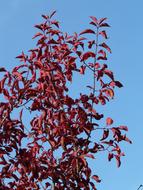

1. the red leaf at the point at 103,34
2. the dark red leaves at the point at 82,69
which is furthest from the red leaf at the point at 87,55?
the red leaf at the point at 103,34

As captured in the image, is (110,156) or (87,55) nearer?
(110,156)

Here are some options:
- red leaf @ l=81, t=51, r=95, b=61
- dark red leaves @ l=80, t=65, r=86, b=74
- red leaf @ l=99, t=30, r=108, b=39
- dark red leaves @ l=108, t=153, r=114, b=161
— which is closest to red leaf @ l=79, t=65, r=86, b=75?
dark red leaves @ l=80, t=65, r=86, b=74

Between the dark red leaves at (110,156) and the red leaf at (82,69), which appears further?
the red leaf at (82,69)

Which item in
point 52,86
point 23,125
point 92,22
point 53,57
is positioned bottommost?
point 23,125

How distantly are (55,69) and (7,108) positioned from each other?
2.55 ft

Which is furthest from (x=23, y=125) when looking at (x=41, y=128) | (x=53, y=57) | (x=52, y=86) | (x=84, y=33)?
(x=84, y=33)

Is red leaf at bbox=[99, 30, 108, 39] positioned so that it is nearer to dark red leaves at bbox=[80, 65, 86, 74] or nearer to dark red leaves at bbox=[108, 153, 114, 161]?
dark red leaves at bbox=[80, 65, 86, 74]

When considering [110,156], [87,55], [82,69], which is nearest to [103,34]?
[87,55]

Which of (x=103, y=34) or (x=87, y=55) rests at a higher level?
(x=103, y=34)

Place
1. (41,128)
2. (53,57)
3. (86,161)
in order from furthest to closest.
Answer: (53,57)
(41,128)
(86,161)

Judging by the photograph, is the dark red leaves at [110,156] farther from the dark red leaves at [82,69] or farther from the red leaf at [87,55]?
the red leaf at [87,55]

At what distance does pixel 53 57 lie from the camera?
5852mm

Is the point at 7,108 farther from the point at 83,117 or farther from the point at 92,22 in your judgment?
the point at 92,22

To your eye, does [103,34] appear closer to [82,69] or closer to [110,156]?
[82,69]
